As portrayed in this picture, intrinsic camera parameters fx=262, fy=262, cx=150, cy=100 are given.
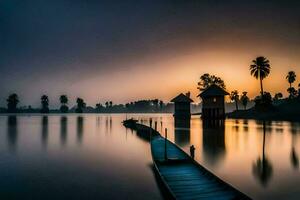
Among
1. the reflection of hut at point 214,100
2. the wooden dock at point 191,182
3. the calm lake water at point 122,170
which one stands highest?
the reflection of hut at point 214,100

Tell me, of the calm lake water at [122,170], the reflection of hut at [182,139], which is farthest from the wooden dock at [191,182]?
the reflection of hut at [182,139]

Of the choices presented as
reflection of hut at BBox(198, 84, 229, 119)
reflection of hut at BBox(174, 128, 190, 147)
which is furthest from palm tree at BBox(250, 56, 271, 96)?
reflection of hut at BBox(174, 128, 190, 147)

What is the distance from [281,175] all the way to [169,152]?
8.74 meters

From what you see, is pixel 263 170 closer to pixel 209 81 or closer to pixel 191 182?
pixel 191 182

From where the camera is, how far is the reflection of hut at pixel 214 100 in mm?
70919

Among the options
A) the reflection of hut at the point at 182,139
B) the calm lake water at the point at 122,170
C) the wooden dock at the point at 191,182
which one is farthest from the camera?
the reflection of hut at the point at 182,139

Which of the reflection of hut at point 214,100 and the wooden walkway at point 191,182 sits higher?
the reflection of hut at point 214,100

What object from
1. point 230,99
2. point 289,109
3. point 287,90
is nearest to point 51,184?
point 289,109

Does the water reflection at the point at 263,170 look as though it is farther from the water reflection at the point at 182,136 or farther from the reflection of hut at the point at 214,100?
the reflection of hut at the point at 214,100

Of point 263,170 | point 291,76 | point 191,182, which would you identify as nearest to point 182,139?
point 263,170

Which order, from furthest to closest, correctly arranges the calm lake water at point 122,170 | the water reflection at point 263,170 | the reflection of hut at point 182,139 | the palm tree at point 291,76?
1. the palm tree at point 291,76
2. the reflection of hut at point 182,139
3. the water reflection at point 263,170
4. the calm lake water at point 122,170

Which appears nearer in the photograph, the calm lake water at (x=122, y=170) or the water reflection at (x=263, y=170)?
the calm lake water at (x=122, y=170)

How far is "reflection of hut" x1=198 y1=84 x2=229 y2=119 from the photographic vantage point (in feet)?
233

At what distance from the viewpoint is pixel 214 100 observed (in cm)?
7269
